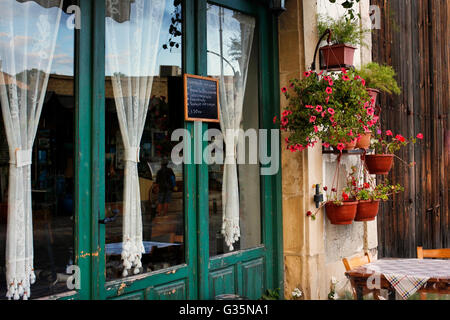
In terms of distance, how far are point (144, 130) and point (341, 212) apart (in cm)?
212

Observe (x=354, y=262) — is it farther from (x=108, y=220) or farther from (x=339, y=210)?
(x=108, y=220)

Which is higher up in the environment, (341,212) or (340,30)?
(340,30)

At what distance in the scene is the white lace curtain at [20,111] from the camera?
115 inches

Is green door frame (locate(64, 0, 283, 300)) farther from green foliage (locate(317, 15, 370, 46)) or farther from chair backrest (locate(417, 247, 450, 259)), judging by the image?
chair backrest (locate(417, 247, 450, 259))

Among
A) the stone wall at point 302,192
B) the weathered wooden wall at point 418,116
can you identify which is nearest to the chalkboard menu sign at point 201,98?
the stone wall at point 302,192

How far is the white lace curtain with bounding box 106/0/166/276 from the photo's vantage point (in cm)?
353

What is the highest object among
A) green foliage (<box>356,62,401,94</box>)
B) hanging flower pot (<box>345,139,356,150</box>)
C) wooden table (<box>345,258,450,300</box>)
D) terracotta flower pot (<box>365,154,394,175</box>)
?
green foliage (<box>356,62,401,94</box>)

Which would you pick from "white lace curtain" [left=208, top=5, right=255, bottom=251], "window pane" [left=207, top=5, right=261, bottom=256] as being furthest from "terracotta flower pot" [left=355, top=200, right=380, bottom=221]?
"white lace curtain" [left=208, top=5, right=255, bottom=251]

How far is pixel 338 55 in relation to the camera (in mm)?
4789

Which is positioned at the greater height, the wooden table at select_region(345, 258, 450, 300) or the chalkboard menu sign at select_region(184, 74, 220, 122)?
the chalkboard menu sign at select_region(184, 74, 220, 122)

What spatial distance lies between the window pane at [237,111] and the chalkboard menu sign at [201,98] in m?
0.12

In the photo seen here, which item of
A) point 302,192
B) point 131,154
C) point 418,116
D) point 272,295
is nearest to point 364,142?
point 302,192
